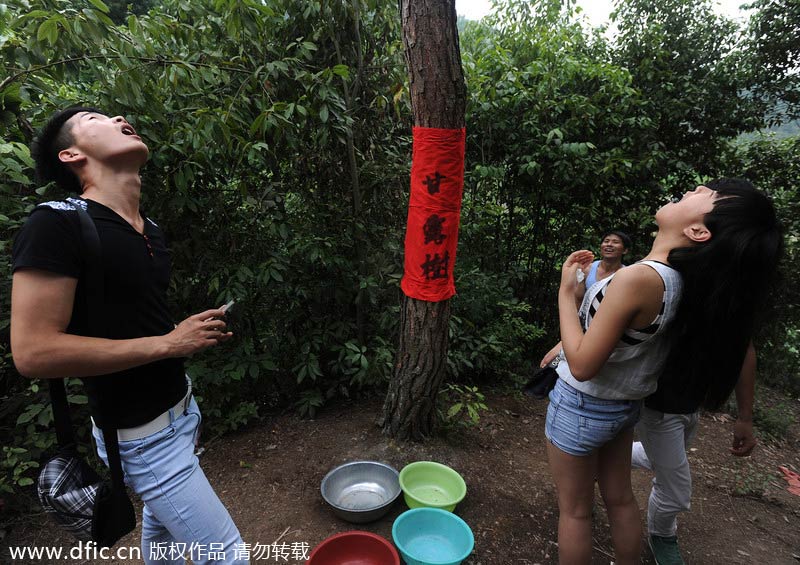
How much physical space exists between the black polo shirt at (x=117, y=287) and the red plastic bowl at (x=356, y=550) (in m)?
1.03

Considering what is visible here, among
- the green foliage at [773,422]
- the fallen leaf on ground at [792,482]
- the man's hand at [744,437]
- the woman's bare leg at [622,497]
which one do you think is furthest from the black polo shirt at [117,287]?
the green foliage at [773,422]

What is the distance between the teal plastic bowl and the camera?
1.96m

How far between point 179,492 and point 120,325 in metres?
0.57

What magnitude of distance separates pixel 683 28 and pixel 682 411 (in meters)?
4.70

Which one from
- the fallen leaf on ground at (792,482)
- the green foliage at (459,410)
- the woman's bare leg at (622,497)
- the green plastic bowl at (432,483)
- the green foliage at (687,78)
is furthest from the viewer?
the green foliage at (687,78)

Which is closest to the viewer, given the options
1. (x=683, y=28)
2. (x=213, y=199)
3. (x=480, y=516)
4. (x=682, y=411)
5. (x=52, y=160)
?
(x=52, y=160)

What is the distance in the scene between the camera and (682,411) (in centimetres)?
172

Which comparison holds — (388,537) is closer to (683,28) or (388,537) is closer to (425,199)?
(425,199)

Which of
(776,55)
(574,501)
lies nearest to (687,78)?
(776,55)

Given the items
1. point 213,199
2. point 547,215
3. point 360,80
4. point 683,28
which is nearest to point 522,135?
point 547,215

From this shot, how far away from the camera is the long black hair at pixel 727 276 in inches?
47.3

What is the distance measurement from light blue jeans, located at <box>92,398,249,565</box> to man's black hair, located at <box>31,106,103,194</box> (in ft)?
2.86

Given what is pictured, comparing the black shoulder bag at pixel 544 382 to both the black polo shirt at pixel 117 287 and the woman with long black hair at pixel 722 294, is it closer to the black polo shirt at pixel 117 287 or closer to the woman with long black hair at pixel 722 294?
the woman with long black hair at pixel 722 294

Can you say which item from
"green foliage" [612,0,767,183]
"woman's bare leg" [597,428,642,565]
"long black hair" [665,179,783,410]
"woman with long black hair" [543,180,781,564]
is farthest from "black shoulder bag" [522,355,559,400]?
"green foliage" [612,0,767,183]
